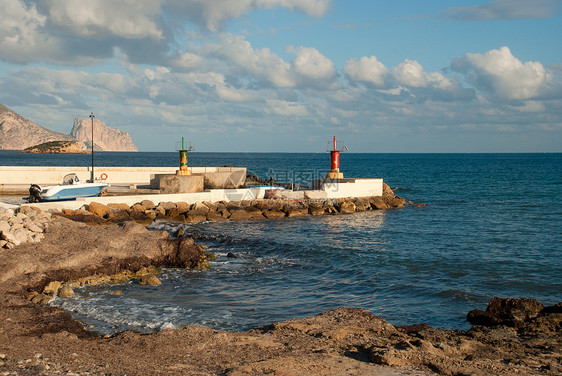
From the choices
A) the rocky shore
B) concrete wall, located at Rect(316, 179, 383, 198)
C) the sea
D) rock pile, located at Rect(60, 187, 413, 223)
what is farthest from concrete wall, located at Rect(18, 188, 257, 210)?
the rocky shore

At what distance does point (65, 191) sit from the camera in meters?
26.7

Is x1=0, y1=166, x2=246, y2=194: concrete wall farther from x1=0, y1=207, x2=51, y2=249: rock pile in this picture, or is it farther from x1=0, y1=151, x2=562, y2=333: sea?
x1=0, y1=207, x2=51, y2=249: rock pile

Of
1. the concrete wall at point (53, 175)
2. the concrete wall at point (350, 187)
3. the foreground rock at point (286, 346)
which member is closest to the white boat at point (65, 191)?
the concrete wall at point (53, 175)

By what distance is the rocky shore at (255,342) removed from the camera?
7.59 meters

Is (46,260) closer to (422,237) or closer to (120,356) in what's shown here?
(120,356)

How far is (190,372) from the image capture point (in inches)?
290

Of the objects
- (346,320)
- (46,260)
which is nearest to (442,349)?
(346,320)

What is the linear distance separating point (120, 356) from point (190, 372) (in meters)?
1.36

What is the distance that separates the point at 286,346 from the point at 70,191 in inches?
856

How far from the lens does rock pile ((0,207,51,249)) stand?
14555 millimetres

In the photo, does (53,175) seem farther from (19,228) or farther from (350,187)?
(19,228)

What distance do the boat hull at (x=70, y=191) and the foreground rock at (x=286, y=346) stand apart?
14.4m

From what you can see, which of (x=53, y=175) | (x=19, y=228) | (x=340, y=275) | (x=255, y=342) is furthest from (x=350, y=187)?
(x=255, y=342)

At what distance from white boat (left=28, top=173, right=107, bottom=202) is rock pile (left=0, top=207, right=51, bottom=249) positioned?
7715 mm
